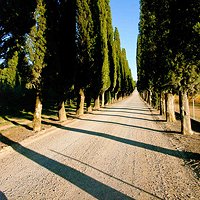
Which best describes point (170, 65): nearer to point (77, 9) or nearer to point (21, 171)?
point (21, 171)

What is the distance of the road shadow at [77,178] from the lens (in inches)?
257

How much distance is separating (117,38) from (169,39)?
53515 millimetres

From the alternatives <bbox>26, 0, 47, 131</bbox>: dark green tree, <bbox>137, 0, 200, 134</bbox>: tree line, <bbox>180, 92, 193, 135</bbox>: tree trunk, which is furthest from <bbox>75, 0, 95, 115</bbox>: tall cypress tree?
<bbox>180, 92, 193, 135</bbox>: tree trunk

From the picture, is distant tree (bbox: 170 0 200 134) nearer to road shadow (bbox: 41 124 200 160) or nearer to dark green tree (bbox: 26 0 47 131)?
road shadow (bbox: 41 124 200 160)

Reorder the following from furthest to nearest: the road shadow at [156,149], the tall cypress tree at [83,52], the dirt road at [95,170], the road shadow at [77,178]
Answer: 1. the tall cypress tree at [83,52]
2. the road shadow at [156,149]
3. the dirt road at [95,170]
4. the road shadow at [77,178]

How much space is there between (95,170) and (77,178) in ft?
3.01

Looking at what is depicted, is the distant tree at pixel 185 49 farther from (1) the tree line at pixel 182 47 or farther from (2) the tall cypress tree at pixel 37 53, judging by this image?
(2) the tall cypress tree at pixel 37 53

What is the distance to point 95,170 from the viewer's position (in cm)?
852

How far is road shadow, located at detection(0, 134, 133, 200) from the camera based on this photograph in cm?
652

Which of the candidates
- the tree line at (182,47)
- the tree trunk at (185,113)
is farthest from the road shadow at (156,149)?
the tree line at (182,47)

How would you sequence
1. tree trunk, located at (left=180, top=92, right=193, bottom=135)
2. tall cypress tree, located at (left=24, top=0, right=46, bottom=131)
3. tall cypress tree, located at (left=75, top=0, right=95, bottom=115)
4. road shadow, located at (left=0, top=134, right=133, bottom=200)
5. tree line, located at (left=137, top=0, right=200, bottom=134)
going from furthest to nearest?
tall cypress tree, located at (left=75, top=0, right=95, bottom=115)
tall cypress tree, located at (left=24, top=0, right=46, bottom=131)
tree trunk, located at (left=180, top=92, right=193, bottom=135)
tree line, located at (left=137, top=0, right=200, bottom=134)
road shadow, located at (left=0, top=134, right=133, bottom=200)

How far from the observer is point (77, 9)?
1125 inches

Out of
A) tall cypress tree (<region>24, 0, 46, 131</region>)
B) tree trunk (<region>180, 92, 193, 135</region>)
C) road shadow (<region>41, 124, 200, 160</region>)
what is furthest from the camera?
tall cypress tree (<region>24, 0, 46, 131</region>)

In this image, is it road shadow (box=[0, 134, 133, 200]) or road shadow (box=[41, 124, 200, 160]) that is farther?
road shadow (box=[41, 124, 200, 160])
